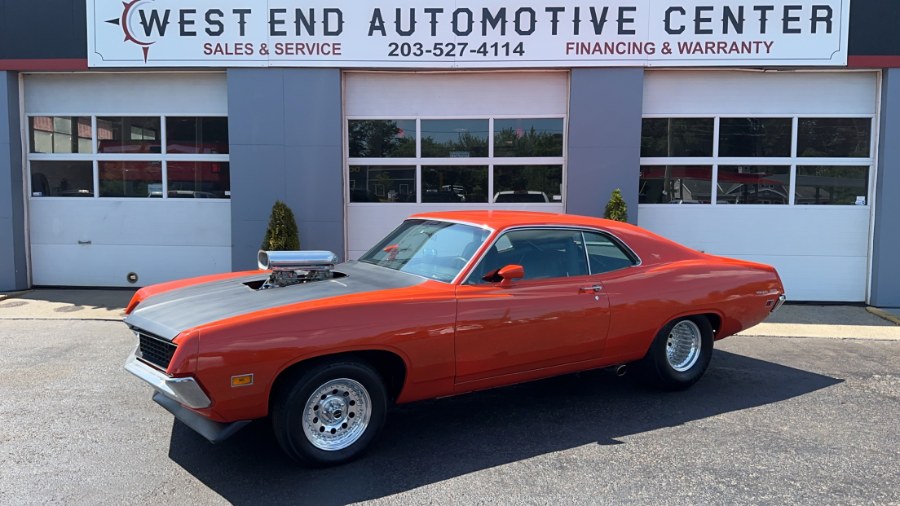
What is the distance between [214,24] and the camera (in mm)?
9500

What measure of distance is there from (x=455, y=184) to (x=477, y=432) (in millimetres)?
5916

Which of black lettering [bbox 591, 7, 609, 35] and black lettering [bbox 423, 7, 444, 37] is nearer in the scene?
black lettering [bbox 591, 7, 609, 35]

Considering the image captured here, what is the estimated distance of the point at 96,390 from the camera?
5328 mm

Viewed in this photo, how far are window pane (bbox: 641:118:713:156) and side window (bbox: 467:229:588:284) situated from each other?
5283 millimetres

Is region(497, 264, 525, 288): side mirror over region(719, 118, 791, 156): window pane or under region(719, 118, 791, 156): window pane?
under

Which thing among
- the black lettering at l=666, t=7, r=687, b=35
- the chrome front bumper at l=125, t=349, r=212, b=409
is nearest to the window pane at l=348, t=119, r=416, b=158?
the black lettering at l=666, t=7, r=687, b=35

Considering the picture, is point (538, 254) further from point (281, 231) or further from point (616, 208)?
point (281, 231)

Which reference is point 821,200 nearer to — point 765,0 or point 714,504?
point 765,0

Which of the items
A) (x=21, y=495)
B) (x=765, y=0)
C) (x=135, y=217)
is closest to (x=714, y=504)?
(x=21, y=495)

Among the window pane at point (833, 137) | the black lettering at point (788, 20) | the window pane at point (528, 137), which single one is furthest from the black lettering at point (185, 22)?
the window pane at point (833, 137)

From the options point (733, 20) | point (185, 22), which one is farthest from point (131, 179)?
point (733, 20)

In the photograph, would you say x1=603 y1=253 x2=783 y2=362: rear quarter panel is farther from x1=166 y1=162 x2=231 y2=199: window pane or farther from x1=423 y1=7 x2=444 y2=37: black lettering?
x1=166 y1=162 x2=231 y2=199: window pane

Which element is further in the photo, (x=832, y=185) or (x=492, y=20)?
(x=832, y=185)

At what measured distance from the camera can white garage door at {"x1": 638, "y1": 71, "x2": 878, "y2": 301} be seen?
31.2 ft
